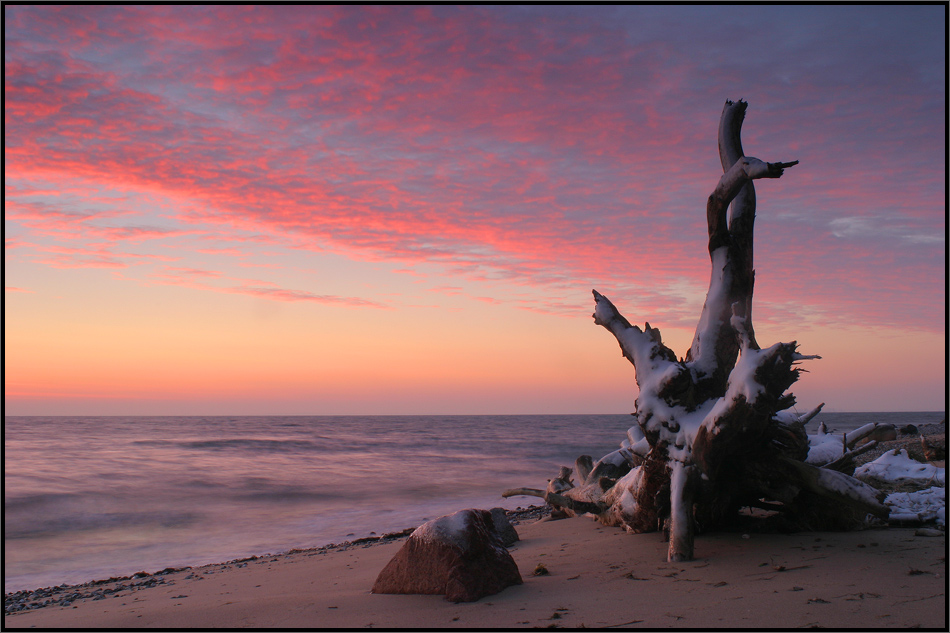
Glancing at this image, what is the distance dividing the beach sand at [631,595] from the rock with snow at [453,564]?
0.26 feet

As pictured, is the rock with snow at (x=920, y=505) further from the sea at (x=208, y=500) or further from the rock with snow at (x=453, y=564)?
the sea at (x=208, y=500)

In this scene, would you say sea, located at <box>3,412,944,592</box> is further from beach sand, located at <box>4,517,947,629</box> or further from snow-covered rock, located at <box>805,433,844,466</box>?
snow-covered rock, located at <box>805,433,844,466</box>

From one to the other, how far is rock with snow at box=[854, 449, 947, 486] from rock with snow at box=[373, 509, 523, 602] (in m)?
4.70

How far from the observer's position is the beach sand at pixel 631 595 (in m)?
3.33

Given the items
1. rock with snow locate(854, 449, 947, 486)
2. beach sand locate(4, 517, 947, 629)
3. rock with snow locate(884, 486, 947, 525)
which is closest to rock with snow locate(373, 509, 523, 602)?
beach sand locate(4, 517, 947, 629)

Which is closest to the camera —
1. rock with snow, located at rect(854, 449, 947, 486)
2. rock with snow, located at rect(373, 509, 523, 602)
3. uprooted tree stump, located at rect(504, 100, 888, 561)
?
rock with snow, located at rect(373, 509, 523, 602)

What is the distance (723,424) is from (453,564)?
2128 millimetres

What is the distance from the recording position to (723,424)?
4.35 metres

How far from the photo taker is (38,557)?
29.3ft

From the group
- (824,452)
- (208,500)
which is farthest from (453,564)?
(208,500)

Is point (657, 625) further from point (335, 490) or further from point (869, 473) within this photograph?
point (335, 490)

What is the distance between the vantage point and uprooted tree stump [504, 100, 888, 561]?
4.55m

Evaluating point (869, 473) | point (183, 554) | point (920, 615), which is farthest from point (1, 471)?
point (869, 473)

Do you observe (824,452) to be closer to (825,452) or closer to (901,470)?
(825,452)
